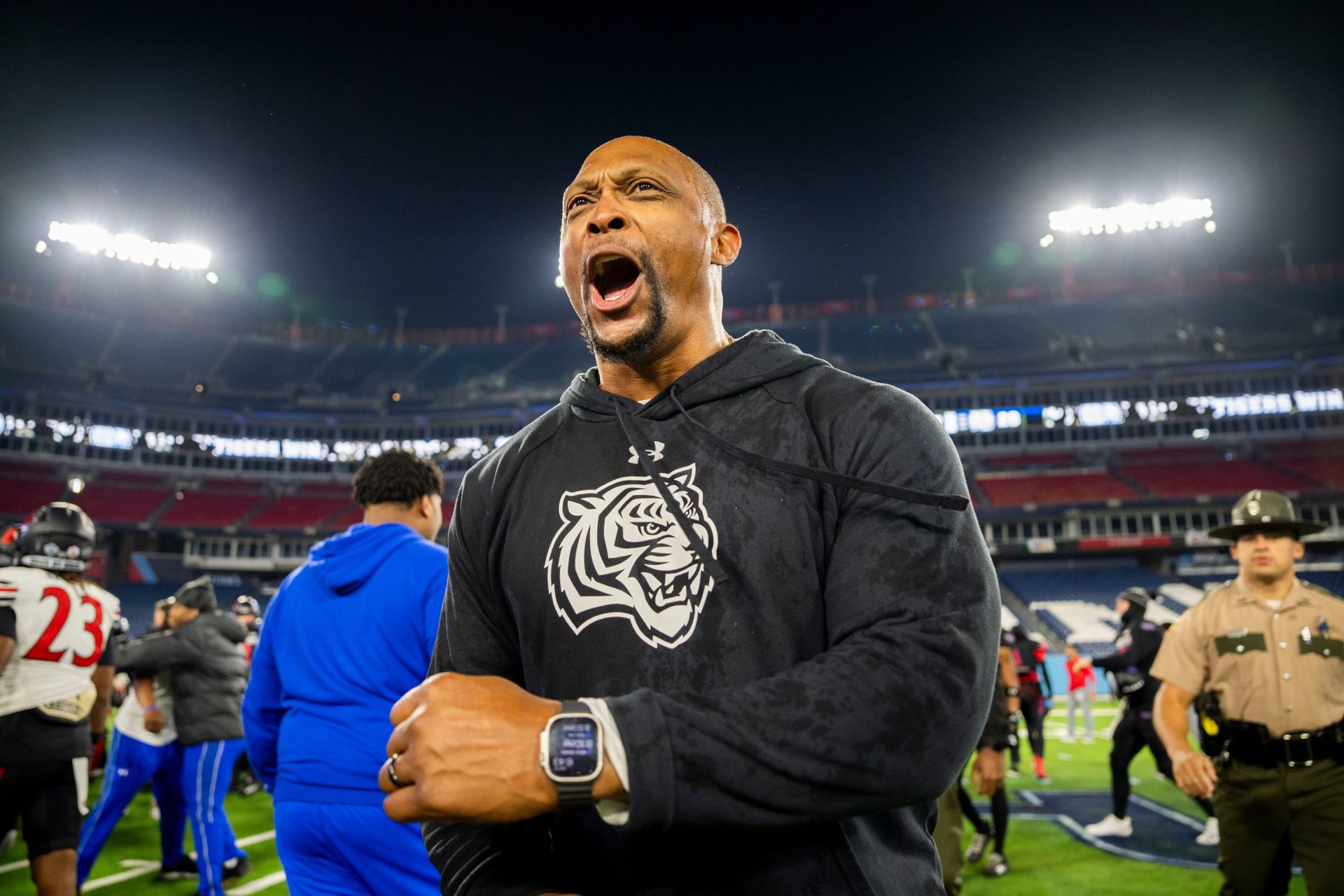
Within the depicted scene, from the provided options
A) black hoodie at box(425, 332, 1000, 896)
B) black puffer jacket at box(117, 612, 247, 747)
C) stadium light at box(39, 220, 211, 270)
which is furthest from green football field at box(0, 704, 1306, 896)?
stadium light at box(39, 220, 211, 270)

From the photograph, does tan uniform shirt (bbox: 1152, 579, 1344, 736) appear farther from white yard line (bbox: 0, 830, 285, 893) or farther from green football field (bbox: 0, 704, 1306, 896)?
white yard line (bbox: 0, 830, 285, 893)

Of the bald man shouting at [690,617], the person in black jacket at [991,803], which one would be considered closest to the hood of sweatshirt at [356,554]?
the bald man shouting at [690,617]

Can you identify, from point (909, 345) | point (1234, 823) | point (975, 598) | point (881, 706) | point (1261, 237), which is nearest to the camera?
point (881, 706)

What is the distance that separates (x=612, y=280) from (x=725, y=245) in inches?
13.0

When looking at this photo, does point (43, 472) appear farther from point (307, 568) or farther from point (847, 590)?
point (847, 590)

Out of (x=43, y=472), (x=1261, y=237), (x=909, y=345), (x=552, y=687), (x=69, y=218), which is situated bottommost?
(x=552, y=687)

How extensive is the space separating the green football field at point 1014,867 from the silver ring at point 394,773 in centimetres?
700

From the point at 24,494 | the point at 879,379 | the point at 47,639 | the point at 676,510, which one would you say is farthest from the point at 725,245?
the point at 24,494

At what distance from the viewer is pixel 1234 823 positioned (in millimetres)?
4555

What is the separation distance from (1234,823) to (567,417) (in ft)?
16.5

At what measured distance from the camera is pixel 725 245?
2.00m

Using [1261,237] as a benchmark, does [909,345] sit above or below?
below

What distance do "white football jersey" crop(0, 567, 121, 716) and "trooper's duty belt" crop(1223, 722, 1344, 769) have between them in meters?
6.66

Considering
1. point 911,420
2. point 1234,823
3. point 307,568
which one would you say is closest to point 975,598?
point 911,420
